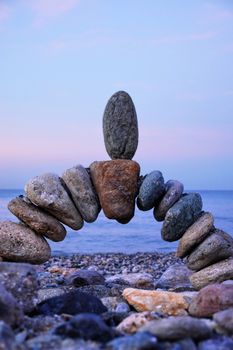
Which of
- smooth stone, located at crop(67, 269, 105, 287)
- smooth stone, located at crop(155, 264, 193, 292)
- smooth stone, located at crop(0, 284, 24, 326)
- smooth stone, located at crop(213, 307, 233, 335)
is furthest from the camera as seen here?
smooth stone, located at crop(155, 264, 193, 292)

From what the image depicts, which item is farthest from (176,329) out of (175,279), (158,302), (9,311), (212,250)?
(175,279)

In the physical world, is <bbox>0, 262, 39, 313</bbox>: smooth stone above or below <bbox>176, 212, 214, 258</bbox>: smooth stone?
below

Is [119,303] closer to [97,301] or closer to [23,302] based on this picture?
[97,301]

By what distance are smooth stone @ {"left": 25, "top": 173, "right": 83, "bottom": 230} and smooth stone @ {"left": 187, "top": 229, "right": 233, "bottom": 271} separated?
1319 mm

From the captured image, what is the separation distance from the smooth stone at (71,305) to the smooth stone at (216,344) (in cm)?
125

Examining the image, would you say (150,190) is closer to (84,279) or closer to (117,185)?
(117,185)

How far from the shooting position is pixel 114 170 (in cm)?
577

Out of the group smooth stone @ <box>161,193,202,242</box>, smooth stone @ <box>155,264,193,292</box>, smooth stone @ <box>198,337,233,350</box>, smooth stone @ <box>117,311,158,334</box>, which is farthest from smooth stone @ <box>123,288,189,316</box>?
smooth stone @ <box>155,264,193,292</box>

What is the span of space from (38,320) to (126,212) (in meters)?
2.58

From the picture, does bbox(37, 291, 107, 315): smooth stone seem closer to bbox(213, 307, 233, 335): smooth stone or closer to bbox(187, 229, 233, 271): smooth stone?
bbox(213, 307, 233, 335): smooth stone

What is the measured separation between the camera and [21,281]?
12.3ft

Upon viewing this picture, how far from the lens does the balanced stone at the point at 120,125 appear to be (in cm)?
582

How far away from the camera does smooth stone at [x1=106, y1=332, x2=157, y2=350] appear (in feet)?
8.26

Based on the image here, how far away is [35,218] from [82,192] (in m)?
0.56
